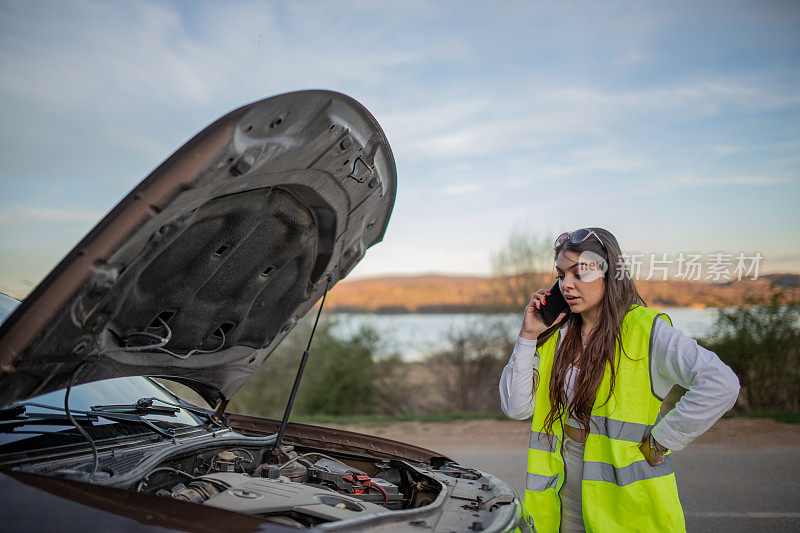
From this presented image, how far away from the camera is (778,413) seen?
9781mm

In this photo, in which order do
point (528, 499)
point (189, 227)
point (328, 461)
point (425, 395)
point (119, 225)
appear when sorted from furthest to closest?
point (425, 395), point (328, 461), point (528, 499), point (189, 227), point (119, 225)

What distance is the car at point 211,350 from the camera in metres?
1.96

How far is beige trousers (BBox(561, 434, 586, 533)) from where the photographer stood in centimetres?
261

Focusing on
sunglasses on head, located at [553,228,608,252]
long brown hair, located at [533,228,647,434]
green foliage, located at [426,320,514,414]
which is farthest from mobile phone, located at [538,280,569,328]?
green foliage, located at [426,320,514,414]

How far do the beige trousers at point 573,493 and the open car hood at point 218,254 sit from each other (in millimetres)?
1499

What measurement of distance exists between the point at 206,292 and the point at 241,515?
1.35 m

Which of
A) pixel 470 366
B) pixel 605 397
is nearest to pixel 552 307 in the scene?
pixel 605 397

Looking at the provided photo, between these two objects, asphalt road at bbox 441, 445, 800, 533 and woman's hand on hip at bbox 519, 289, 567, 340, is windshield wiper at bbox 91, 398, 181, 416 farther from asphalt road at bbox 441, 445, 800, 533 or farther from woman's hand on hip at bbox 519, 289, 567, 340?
asphalt road at bbox 441, 445, 800, 533

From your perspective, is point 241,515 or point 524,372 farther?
point 524,372

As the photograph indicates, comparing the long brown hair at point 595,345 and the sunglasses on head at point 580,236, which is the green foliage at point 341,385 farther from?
the sunglasses on head at point 580,236

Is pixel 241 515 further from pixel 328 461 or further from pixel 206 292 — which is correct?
pixel 328 461

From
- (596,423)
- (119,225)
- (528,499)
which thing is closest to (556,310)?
(596,423)

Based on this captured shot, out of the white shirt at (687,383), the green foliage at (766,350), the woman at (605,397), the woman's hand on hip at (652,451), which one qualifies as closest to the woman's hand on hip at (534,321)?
the woman at (605,397)

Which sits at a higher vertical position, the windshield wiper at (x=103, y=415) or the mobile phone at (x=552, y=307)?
the mobile phone at (x=552, y=307)
